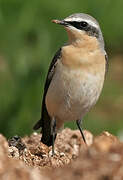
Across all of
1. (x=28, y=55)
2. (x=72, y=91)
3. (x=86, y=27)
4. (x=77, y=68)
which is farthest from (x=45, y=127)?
(x=28, y=55)

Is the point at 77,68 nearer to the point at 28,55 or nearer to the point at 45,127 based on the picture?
the point at 45,127

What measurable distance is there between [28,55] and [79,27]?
3.59m

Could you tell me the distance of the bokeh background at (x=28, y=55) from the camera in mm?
10609

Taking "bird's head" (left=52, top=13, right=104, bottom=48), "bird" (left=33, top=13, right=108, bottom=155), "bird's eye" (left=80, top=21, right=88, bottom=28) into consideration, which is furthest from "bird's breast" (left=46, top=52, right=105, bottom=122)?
"bird's eye" (left=80, top=21, right=88, bottom=28)

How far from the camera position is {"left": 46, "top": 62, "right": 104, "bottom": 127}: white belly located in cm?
738

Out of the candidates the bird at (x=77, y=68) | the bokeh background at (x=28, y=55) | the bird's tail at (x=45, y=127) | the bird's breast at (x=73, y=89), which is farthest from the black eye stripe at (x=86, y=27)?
the bokeh background at (x=28, y=55)

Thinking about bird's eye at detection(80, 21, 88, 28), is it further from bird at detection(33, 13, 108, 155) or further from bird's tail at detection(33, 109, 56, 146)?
bird's tail at detection(33, 109, 56, 146)

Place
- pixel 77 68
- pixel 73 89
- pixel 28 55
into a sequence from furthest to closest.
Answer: pixel 28 55 < pixel 73 89 < pixel 77 68

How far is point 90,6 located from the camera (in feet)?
41.1

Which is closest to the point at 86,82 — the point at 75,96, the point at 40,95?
the point at 75,96

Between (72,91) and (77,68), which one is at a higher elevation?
(77,68)

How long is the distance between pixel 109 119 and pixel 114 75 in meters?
2.01

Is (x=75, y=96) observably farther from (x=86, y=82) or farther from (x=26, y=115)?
(x=26, y=115)

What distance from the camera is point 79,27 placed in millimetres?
7496
